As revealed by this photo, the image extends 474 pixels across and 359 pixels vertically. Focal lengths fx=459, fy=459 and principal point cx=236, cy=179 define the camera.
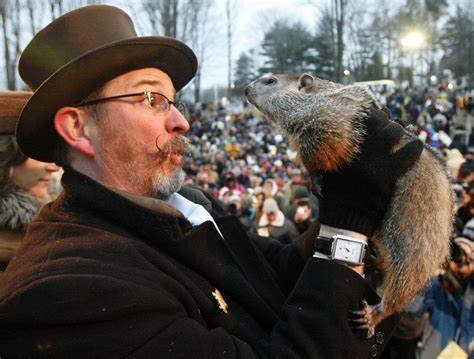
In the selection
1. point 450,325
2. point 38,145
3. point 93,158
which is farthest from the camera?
point 450,325

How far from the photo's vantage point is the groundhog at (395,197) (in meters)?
1.68

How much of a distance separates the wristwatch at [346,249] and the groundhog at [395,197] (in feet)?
0.61

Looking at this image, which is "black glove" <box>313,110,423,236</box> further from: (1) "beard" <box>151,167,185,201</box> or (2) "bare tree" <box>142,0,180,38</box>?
(2) "bare tree" <box>142,0,180,38</box>

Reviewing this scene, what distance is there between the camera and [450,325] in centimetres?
344

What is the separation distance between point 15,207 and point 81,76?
3.15 feet

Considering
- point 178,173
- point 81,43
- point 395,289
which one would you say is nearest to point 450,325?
point 395,289

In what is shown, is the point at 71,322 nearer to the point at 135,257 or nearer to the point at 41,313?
the point at 41,313

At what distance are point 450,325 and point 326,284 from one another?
2.52 m

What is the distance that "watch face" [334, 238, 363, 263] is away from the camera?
1533mm

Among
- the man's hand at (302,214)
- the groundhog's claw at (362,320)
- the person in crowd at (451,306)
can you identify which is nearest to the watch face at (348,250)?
the groundhog's claw at (362,320)

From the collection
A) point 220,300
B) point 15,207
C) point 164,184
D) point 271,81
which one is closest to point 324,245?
point 220,300

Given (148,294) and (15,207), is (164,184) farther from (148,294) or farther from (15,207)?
(15,207)

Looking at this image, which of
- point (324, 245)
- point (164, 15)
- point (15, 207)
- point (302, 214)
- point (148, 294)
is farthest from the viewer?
point (164, 15)

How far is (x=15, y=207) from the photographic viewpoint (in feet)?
7.20
